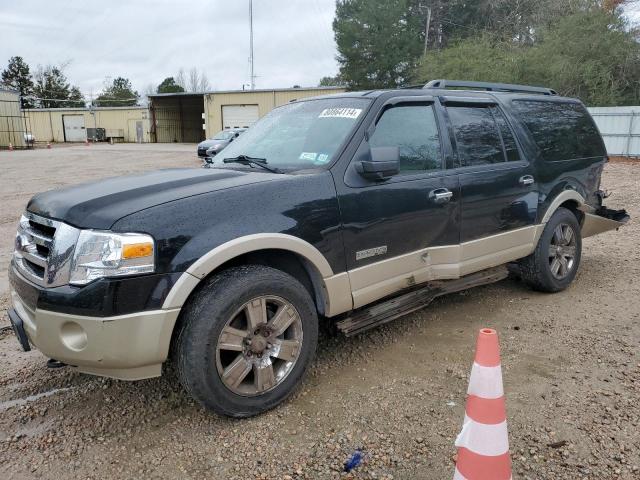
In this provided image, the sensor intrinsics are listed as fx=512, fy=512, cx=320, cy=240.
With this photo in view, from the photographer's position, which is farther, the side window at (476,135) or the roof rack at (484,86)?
the roof rack at (484,86)

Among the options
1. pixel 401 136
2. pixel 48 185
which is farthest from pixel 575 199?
pixel 48 185

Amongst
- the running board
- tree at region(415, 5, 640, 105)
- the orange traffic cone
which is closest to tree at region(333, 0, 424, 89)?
tree at region(415, 5, 640, 105)

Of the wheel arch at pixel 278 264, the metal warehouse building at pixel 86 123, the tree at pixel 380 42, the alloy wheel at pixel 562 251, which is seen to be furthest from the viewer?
the metal warehouse building at pixel 86 123

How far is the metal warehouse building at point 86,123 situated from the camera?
50094 millimetres

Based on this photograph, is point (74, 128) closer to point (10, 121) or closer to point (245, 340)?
point (10, 121)

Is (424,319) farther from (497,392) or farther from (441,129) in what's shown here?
(497,392)

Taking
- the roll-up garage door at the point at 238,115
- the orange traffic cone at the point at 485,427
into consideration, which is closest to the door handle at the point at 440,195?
the orange traffic cone at the point at 485,427

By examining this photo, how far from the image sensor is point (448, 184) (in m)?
3.97

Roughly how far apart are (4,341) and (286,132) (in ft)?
9.32

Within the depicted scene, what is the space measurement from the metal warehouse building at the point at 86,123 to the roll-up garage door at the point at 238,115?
11320 millimetres

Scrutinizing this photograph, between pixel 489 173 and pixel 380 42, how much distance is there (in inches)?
1576

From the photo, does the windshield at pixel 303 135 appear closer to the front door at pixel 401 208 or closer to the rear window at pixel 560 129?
the front door at pixel 401 208

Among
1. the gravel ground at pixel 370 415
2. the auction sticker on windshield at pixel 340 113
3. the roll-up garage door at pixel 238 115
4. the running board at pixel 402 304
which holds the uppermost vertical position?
the roll-up garage door at pixel 238 115

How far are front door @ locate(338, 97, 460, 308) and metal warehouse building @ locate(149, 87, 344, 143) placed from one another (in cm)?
3152
